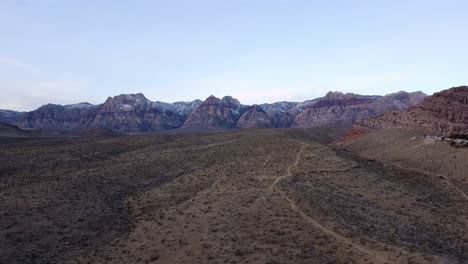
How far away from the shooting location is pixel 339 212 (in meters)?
29.4

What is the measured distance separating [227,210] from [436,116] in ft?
246

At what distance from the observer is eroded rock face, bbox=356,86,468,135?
87863 millimetres

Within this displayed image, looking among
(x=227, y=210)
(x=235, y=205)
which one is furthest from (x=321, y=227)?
(x=235, y=205)

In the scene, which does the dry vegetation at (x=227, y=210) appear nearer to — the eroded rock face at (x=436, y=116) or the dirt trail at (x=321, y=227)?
the dirt trail at (x=321, y=227)

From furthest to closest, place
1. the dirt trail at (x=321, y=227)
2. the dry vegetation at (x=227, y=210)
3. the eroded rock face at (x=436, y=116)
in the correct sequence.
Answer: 1. the eroded rock face at (x=436, y=116)
2. the dry vegetation at (x=227, y=210)
3. the dirt trail at (x=321, y=227)

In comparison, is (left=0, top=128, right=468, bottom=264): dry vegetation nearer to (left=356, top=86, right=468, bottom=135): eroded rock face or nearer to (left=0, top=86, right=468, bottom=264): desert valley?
(left=0, top=86, right=468, bottom=264): desert valley

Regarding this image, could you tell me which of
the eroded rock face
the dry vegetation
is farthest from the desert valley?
the eroded rock face

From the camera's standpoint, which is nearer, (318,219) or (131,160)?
(318,219)

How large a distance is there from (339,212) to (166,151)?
32.8 metres

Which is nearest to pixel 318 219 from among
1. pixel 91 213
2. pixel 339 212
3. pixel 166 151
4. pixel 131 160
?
pixel 339 212

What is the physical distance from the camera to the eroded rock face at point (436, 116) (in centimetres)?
8786

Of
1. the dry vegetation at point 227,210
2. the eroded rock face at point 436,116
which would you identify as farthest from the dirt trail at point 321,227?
the eroded rock face at point 436,116

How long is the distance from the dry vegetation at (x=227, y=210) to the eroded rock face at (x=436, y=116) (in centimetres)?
4580

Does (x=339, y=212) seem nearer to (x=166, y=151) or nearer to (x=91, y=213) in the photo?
(x=91, y=213)
